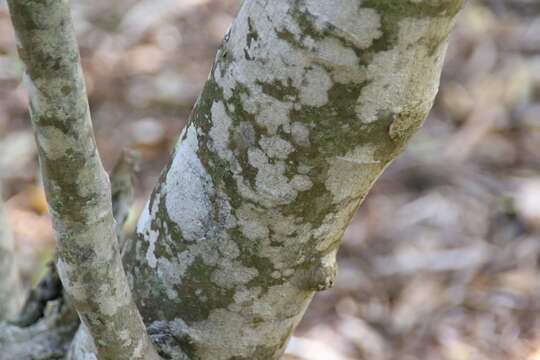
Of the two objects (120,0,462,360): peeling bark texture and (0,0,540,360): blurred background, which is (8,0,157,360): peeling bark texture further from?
(0,0,540,360): blurred background

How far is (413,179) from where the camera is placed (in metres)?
2.27

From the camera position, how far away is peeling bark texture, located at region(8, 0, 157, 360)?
0.50m

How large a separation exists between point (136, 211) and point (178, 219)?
1.34 meters

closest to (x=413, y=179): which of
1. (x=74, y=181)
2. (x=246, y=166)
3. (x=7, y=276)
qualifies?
(x=7, y=276)

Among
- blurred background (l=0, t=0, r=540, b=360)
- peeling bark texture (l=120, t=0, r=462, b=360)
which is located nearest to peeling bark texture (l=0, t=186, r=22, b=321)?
peeling bark texture (l=120, t=0, r=462, b=360)

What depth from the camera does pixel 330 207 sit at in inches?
27.0

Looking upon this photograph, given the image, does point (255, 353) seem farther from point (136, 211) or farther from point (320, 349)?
point (136, 211)

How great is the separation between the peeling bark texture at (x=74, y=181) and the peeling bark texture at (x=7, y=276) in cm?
53

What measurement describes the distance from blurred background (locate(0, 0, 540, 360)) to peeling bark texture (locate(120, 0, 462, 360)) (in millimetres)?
1027

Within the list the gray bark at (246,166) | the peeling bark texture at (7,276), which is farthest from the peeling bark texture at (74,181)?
the peeling bark texture at (7,276)

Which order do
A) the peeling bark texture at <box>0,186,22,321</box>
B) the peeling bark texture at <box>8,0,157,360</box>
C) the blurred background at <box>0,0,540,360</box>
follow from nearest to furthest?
the peeling bark texture at <box>8,0,157,360</box>, the peeling bark texture at <box>0,186,22,321</box>, the blurred background at <box>0,0,540,360</box>

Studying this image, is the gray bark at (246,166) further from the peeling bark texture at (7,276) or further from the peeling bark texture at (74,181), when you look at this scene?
the peeling bark texture at (7,276)

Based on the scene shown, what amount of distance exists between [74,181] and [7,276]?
0.69m

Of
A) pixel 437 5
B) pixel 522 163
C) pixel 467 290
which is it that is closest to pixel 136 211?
pixel 467 290
